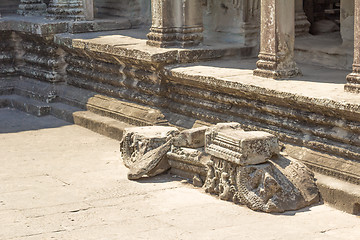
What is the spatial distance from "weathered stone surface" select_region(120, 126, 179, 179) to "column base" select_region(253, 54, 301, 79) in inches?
41.7

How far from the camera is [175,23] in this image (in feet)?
29.6

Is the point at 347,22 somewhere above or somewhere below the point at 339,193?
above

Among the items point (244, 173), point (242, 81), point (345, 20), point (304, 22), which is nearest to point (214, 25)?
point (304, 22)

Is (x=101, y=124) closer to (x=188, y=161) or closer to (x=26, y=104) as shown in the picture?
(x=26, y=104)

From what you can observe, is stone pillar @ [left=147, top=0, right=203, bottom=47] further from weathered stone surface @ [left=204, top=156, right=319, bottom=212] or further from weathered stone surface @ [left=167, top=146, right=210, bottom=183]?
weathered stone surface @ [left=204, top=156, right=319, bottom=212]

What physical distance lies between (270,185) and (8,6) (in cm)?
798

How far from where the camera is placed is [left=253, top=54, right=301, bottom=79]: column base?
742cm

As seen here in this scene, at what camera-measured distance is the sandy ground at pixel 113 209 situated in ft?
19.0

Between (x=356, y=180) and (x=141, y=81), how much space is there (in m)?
3.59

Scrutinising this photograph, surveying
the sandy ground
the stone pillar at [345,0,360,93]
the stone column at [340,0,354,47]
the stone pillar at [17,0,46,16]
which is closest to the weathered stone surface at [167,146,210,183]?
the sandy ground

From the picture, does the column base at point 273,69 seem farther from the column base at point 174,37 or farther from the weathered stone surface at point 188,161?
the column base at point 174,37

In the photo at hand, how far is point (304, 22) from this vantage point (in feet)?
30.7

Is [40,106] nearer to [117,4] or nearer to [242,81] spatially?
[117,4]

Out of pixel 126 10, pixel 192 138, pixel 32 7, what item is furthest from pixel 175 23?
pixel 32 7
